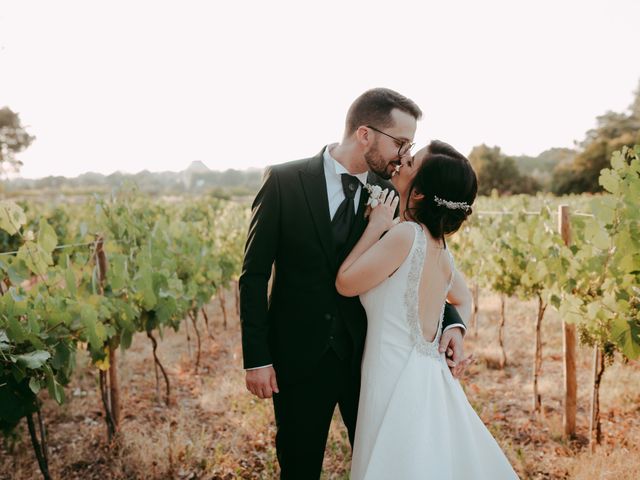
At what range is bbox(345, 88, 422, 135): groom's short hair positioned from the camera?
2.14 metres

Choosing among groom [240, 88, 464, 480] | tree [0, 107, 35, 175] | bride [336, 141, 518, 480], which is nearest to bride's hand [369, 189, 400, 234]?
bride [336, 141, 518, 480]

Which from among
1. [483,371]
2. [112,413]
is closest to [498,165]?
[483,371]

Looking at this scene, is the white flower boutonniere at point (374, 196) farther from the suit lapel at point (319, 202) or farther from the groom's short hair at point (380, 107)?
the groom's short hair at point (380, 107)

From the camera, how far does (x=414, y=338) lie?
1.96 m

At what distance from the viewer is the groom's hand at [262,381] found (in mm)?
1998

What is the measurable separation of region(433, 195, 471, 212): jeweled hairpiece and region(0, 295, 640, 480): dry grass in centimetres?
227

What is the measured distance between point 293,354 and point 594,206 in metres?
2.10

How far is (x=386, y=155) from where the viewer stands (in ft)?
7.00

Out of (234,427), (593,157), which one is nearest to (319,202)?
(234,427)

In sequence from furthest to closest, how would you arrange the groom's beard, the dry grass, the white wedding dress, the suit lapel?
the dry grass < the groom's beard < the suit lapel < the white wedding dress

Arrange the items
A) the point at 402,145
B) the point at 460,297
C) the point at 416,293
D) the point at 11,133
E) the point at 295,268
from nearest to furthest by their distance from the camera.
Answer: the point at 416,293
the point at 295,268
the point at 402,145
the point at 460,297
the point at 11,133

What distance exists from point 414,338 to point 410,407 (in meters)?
0.28

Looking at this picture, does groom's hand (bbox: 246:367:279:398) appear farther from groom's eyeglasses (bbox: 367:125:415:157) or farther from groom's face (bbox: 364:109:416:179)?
groom's eyeglasses (bbox: 367:125:415:157)

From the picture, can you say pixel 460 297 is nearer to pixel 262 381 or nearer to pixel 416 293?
pixel 416 293
